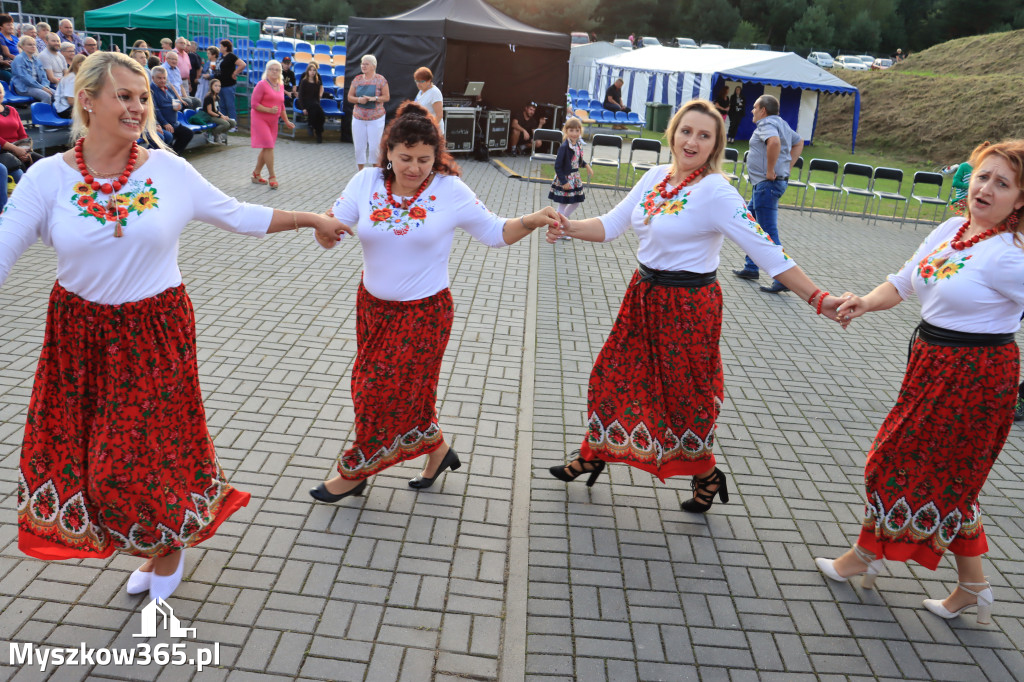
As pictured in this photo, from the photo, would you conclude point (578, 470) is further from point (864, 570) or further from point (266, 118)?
point (266, 118)

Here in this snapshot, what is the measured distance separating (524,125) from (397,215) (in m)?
15.9

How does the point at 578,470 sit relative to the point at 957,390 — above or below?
below

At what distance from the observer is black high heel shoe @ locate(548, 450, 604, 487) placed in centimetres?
434

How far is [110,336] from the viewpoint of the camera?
2.84m

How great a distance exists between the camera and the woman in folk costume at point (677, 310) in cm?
372

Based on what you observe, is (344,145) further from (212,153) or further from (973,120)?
(973,120)

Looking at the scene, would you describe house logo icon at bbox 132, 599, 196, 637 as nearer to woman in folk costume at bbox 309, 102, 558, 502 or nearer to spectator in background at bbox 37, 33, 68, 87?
woman in folk costume at bbox 309, 102, 558, 502

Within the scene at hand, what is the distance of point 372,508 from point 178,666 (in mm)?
1309

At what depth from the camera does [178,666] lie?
292cm

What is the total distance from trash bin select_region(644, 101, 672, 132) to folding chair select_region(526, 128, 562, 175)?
403 inches

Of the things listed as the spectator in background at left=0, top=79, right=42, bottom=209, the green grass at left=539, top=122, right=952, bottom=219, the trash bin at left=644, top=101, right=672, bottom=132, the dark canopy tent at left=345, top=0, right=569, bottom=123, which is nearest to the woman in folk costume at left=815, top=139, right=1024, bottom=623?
the green grass at left=539, top=122, right=952, bottom=219

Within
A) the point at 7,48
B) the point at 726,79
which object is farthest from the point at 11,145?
the point at 726,79

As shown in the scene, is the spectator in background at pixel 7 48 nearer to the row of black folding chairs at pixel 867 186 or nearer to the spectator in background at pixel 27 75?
the spectator in background at pixel 27 75

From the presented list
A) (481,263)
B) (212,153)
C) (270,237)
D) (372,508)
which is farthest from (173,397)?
(212,153)
